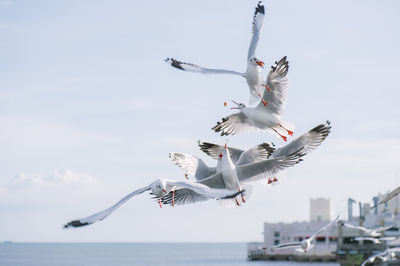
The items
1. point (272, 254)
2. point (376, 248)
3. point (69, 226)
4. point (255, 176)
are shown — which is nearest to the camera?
point (69, 226)

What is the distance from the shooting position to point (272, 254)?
13688 cm

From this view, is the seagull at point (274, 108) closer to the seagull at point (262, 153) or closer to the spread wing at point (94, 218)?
the seagull at point (262, 153)

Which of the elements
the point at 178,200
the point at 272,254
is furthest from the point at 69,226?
the point at 272,254

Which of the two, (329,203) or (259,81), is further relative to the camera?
(329,203)

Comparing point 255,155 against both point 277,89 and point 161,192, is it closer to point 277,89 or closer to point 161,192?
point 277,89

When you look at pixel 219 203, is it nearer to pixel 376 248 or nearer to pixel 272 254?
pixel 376 248

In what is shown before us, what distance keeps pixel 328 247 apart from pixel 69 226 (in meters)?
112

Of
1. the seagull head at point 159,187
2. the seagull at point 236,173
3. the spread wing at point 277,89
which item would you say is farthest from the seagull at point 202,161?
the seagull head at point 159,187

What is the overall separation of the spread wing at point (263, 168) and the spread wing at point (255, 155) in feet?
3.43

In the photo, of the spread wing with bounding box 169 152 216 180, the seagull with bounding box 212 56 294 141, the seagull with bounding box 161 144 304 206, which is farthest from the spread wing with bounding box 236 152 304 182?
the seagull with bounding box 212 56 294 141

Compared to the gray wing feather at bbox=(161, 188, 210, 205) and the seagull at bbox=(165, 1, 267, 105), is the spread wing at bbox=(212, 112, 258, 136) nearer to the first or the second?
the seagull at bbox=(165, 1, 267, 105)

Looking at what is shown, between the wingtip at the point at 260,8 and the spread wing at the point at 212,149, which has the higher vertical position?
the wingtip at the point at 260,8

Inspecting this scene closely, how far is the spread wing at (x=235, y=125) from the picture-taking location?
17.5 m

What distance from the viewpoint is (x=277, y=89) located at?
54.9 feet
